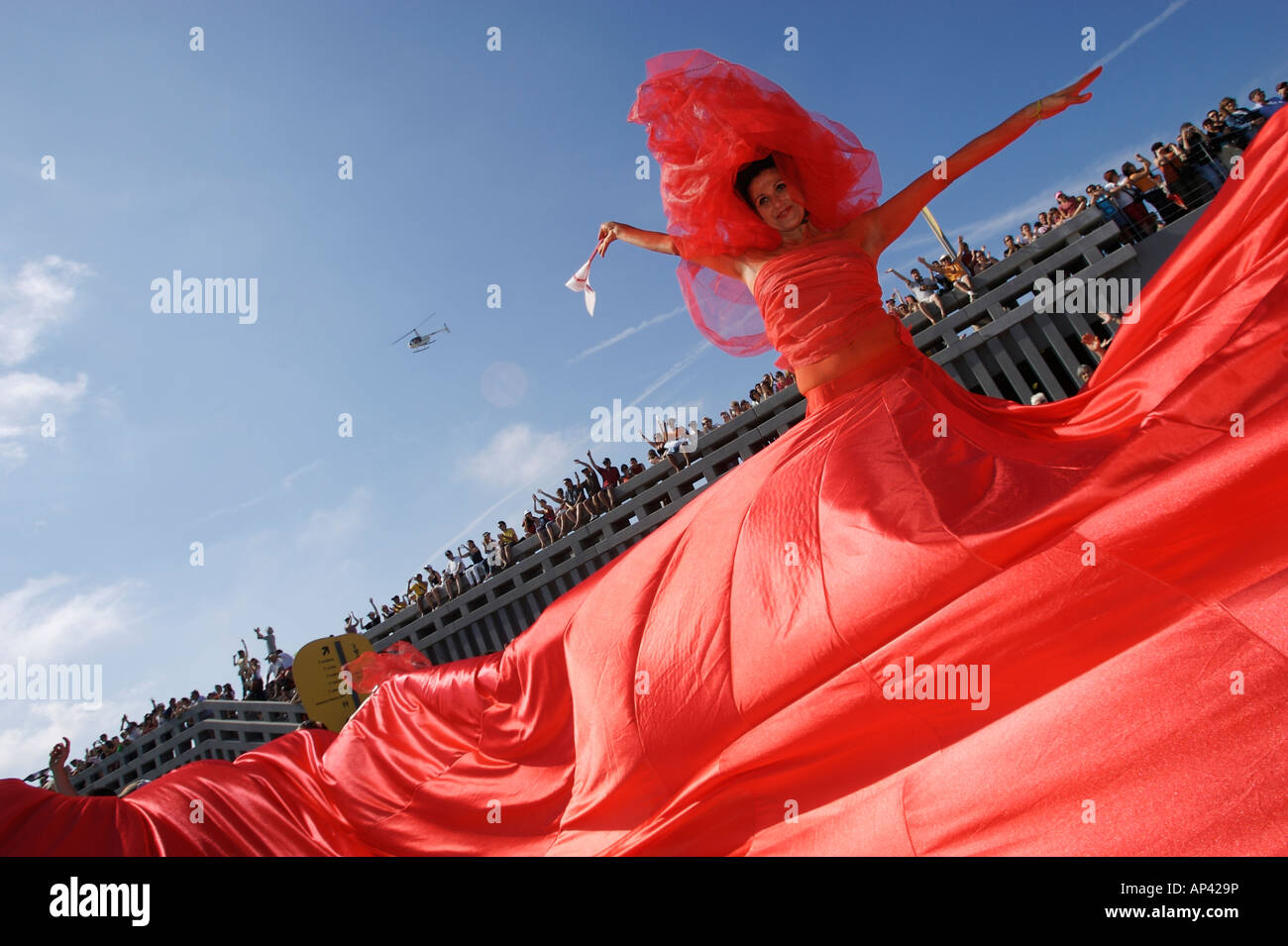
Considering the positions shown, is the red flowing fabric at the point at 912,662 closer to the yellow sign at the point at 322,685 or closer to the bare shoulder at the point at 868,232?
the bare shoulder at the point at 868,232

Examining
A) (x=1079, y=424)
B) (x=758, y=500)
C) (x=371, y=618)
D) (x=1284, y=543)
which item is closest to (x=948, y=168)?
(x=1079, y=424)

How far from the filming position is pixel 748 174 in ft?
11.3

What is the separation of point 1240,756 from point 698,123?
297 centimetres

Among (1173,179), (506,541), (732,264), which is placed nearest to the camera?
(732,264)

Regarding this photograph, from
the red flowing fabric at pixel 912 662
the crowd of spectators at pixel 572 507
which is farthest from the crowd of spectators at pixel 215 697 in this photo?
the red flowing fabric at pixel 912 662

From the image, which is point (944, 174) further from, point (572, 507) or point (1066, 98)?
point (572, 507)

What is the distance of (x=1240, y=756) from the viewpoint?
1.46m

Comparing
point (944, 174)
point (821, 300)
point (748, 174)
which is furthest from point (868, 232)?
point (748, 174)

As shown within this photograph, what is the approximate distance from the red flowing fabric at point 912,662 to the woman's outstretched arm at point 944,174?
1.40 ft

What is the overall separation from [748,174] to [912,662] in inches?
91.8

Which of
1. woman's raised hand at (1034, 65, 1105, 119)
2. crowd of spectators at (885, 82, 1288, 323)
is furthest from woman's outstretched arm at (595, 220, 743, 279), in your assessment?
crowd of spectators at (885, 82, 1288, 323)

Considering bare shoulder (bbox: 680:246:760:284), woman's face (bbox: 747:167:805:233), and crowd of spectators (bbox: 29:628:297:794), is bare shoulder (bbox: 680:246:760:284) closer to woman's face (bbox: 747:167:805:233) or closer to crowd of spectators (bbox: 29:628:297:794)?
woman's face (bbox: 747:167:805:233)

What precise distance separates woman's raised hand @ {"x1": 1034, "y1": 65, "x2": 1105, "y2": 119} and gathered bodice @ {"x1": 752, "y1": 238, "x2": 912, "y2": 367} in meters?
0.84

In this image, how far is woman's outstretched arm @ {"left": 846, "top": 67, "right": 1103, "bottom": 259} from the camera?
117 inches
